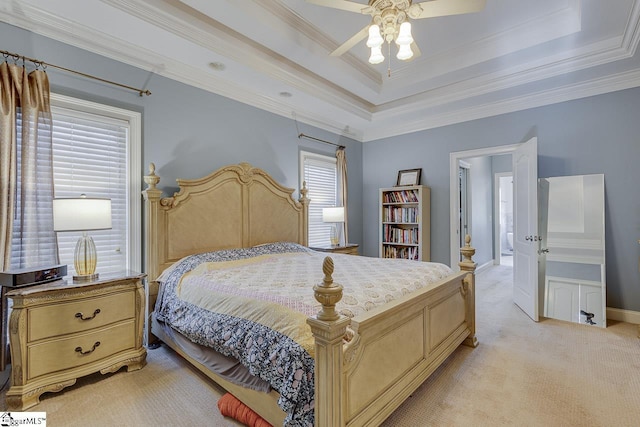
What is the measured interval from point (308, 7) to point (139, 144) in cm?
199

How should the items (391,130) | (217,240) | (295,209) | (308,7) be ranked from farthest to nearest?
(391,130), (295,209), (217,240), (308,7)

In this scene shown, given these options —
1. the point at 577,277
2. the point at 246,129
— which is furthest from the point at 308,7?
the point at 577,277

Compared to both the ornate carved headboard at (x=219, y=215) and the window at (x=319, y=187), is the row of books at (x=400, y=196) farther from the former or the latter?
the ornate carved headboard at (x=219, y=215)

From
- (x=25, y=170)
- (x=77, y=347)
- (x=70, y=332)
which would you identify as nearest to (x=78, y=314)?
(x=70, y=332)

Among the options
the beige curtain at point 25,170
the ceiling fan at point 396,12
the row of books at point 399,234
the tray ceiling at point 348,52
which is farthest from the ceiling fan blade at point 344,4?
the row of books at point 399,234

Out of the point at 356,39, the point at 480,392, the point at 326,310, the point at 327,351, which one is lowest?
the point at 480,392

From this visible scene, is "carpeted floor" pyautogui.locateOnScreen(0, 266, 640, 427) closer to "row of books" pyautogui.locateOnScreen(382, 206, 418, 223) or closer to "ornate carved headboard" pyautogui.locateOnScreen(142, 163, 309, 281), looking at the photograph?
"ornate carved headboard" pyautogui.locateOnScreen(142, 163, 309, 281)

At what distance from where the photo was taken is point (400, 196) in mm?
4930

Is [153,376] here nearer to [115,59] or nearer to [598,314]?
[115,59]

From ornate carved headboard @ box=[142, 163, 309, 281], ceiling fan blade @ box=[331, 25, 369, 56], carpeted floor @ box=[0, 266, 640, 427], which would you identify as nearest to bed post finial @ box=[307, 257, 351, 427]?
carpeted floor @ box=[0, 266, 640, 427]

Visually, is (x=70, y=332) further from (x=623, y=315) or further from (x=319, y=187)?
(x=623, y=315)

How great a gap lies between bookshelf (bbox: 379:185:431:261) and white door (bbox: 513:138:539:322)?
1189mm

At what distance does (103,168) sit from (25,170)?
21.3 inches

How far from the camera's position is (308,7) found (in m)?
2.62
